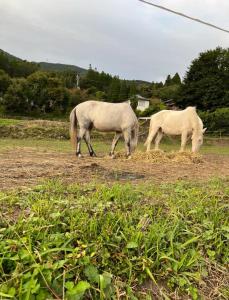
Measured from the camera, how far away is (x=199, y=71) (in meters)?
53.2

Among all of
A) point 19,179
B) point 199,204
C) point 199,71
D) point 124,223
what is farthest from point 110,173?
point 199,71

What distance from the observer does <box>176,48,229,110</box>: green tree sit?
165 ft

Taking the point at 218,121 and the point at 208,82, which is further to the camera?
the point at 208,82

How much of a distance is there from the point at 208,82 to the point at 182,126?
129 feet

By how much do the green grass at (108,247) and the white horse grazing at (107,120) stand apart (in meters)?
8.51

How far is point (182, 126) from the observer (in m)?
14.0

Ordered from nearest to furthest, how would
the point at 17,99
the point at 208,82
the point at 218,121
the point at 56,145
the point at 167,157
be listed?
the point at 167,157
the point at 56,145
the point at 218,121
the point at 17,99
the point at 208,82

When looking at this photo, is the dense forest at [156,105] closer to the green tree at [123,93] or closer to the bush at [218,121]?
the bush at [218,121]

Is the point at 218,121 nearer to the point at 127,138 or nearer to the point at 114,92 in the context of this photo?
the point at 127,138

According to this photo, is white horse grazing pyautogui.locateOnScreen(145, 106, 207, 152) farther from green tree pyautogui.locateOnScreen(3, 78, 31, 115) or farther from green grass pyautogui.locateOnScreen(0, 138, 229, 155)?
green tree pyautogui.locateOnScreen(3, 78, 31, 115)

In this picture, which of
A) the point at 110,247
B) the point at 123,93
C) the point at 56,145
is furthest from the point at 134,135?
the point at 123,93

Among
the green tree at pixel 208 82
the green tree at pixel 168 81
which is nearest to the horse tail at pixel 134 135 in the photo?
the green tree at pixel 208 82

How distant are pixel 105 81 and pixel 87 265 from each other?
97817 millimetres

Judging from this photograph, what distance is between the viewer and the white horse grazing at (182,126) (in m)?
13.5
